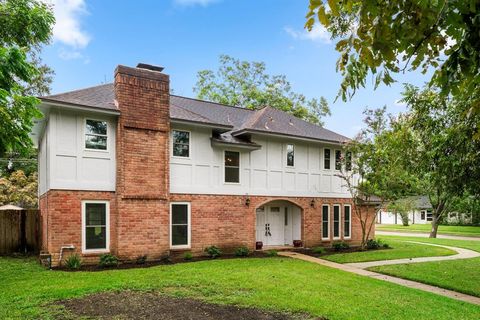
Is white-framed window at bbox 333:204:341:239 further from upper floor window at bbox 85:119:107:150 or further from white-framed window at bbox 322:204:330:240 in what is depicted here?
upper floor window at bbox 85:119:107:150

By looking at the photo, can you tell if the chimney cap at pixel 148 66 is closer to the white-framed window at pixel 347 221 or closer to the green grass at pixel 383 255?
the green grass at pixel 383 255

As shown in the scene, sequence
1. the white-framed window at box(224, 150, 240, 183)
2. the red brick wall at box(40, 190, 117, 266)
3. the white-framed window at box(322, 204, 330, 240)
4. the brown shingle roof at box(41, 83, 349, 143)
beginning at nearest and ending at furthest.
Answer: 1. the red brick wall at box(40, 190, 117, 266)
2. the brown shingle roof at box(41, 83, 349, 143)
3. the white-framed window at box(224, 150, 240, 183)
4. the white-framed window at box(322, 204, 330, 240)

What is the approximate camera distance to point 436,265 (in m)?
13.6

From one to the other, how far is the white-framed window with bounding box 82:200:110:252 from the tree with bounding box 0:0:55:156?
4.35 metres

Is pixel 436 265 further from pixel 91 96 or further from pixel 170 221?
pixel 91 96

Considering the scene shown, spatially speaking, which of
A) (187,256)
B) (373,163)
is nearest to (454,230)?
(373,163)

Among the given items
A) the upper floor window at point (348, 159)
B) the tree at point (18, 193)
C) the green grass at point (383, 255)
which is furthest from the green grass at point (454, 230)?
the tree at point (18, 193)

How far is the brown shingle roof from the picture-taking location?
532 inches

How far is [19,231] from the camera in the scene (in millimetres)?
15297

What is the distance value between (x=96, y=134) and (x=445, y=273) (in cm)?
1297

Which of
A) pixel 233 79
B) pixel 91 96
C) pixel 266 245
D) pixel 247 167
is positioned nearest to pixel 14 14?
pixel 91 96

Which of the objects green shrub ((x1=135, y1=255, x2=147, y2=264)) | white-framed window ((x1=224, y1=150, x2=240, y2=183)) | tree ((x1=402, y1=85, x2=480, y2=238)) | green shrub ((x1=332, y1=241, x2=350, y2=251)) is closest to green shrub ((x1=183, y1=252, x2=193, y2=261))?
green shrub ((x1=135, y1=255, x2=147, y2=264))

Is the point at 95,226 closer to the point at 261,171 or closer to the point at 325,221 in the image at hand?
the point at 261,171

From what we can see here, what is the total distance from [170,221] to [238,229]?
3.15m
